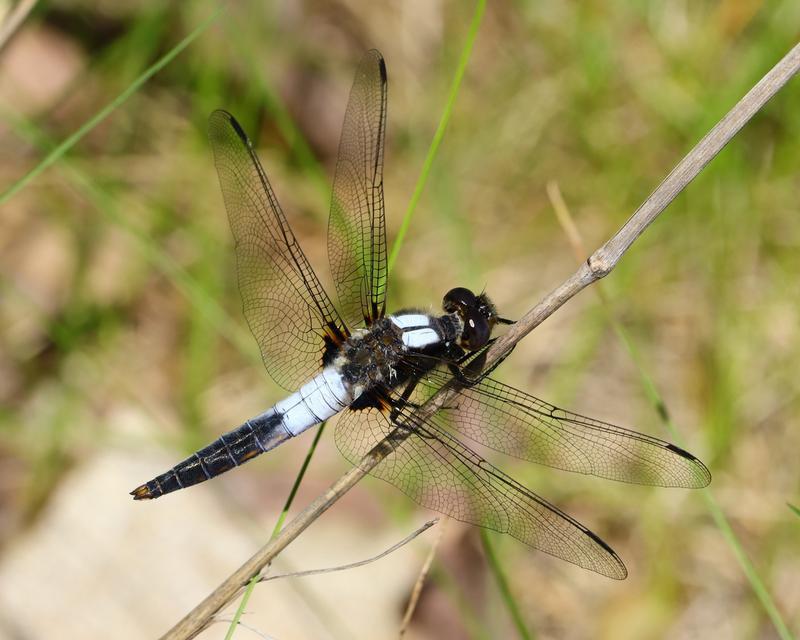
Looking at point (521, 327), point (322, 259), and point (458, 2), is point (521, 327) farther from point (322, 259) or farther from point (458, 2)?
point (458, 2)

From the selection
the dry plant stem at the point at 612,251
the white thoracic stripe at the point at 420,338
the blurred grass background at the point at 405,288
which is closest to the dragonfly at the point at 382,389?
the white thoracic stripe at the point at 420,338

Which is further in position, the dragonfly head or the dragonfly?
the dragonfly head

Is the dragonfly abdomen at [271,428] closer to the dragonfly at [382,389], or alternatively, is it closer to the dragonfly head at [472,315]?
the dragonfly at [382,389]

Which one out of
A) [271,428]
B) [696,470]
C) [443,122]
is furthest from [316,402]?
[696,470]

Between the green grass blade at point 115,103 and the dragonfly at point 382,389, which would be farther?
the dragonfly at point 382,389

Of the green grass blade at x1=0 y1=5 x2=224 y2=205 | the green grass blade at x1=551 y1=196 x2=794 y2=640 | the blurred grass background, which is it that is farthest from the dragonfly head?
the green grass blade at x1=0 y1=5 x2=224 y2=205

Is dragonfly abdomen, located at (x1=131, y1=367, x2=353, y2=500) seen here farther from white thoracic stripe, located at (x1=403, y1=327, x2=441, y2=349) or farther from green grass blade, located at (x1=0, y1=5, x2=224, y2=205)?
green grass blade, located at (x1=0, y1=5, x2=224, y2=205)

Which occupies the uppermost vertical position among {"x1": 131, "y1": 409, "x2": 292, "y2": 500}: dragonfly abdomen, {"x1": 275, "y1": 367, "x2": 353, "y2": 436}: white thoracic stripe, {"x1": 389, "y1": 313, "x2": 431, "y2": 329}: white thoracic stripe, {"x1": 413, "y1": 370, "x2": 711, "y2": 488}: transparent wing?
{"x1": 389, "y1": 313, "x2": 431, "y2": 329}: white thoracic stripe
